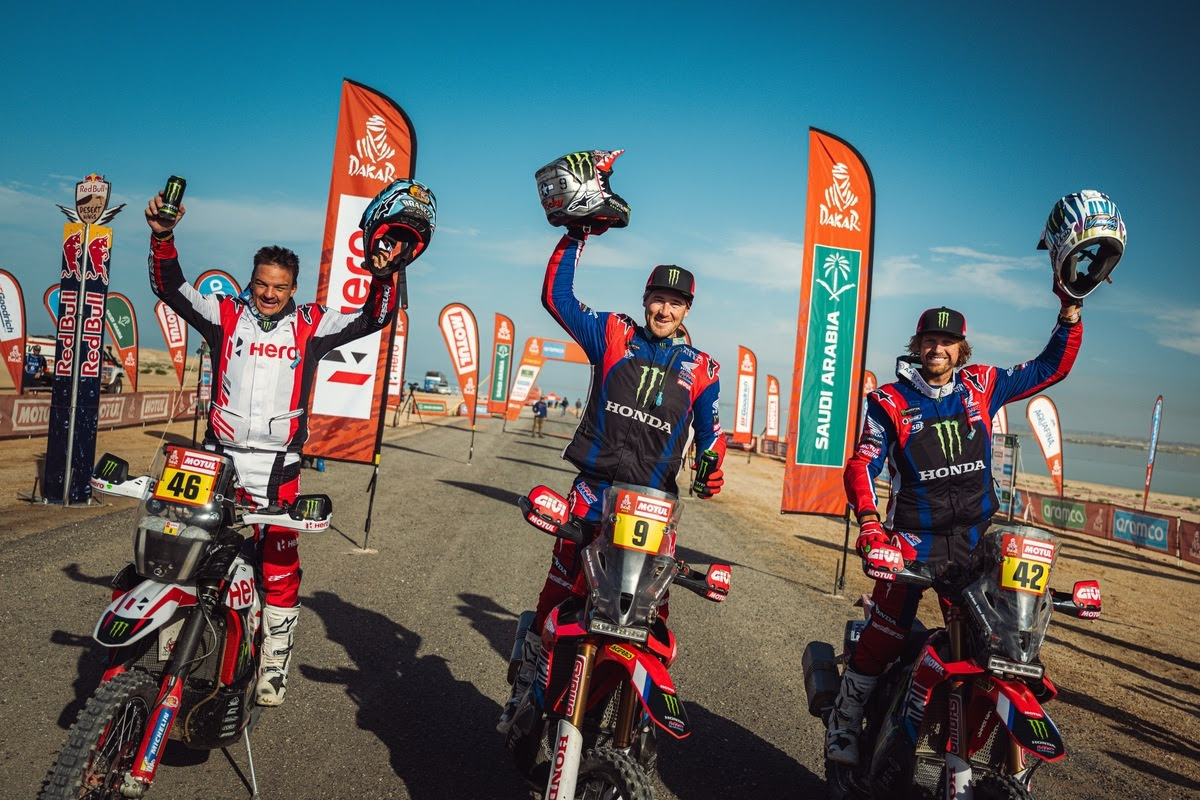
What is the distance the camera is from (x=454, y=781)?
3.86 metres

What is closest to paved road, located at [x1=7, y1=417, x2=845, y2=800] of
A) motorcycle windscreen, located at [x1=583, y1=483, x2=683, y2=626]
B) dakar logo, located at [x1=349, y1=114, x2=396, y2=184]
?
motorcycle windscreen, located at [x1=583, y1=483, x2=683, y2=626]

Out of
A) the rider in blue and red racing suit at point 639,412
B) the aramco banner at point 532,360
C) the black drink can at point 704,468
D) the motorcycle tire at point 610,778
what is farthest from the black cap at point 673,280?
the aramco banner at point 532,360

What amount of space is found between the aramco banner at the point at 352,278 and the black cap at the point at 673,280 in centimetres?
687

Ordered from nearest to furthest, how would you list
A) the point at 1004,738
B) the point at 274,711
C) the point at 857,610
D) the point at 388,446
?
the point at 1004,738, the point at 274,711, the point at 857,610, the point at 388,446

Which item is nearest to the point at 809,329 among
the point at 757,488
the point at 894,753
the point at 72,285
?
the point at 894,753

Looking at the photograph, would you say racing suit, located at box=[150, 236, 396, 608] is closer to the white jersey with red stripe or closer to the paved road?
the white jersey with red stripe

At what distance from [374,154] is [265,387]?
7323 millimetres

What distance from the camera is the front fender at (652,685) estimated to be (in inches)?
110

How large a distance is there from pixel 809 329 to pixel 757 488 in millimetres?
14284

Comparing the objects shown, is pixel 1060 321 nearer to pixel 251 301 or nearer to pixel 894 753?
pixel 894 753

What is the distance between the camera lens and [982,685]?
3094 millimetres

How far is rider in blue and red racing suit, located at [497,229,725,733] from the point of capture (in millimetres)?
3811

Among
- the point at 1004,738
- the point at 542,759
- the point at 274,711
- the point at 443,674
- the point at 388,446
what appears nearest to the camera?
the point at 1004,738

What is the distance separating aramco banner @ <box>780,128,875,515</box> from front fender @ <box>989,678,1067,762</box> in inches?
309
